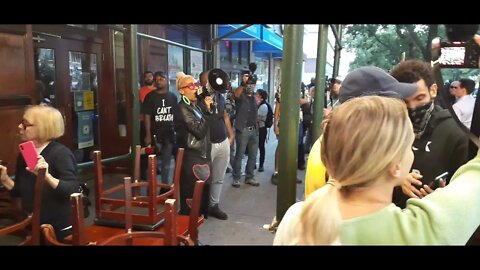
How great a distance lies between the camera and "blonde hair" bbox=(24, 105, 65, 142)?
1.88 meters

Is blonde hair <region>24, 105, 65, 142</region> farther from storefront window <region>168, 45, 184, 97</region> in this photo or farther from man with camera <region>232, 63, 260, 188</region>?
storefront window <region>168, 45, 184, 97</region>

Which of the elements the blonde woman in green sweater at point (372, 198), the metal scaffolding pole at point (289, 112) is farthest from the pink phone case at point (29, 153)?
the blonde woman in green sweater at point (372, 198)

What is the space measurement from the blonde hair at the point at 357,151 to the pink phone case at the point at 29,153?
151cm

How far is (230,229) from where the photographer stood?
10.5 feet

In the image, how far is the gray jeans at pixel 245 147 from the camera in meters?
4.41

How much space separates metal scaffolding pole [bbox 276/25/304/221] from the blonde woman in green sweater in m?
0.77

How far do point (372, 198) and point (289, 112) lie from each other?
84 cm

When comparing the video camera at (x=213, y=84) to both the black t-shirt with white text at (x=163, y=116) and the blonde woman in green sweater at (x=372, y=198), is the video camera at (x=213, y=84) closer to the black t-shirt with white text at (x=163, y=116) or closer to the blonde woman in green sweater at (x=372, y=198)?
the black t-shirt with white text at (x=163, y=116)

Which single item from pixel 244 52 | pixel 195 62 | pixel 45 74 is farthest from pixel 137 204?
pixel 244 52

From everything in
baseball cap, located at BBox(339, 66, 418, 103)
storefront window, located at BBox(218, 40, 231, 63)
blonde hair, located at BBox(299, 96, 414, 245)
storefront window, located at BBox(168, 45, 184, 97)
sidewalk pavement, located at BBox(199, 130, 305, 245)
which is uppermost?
storefront window, located at BBox(218, 40, 231, 63)

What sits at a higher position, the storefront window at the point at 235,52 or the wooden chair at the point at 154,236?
the storefront window at the point at 235,52

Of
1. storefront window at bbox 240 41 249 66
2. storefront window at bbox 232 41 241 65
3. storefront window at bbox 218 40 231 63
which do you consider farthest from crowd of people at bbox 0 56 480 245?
storefront window at bbox 240 41 249 66

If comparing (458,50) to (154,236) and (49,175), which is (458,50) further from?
(49,175)
